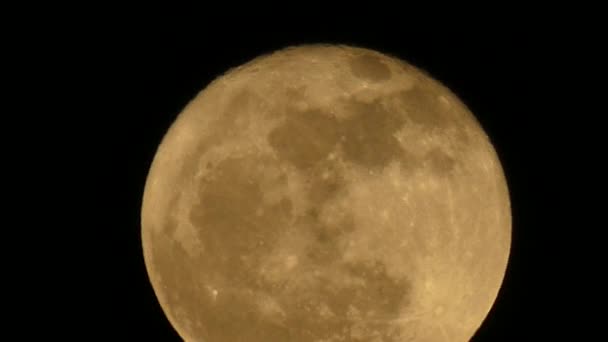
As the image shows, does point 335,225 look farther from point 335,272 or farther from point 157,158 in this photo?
point 157,158

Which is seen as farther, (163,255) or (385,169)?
(163,255)

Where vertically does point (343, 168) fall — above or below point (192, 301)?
above

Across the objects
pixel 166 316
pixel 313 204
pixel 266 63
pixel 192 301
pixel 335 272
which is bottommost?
pixel 166 316

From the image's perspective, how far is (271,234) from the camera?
5273mm

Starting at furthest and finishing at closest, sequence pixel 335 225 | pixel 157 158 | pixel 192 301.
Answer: pixel 157 158
pixel 192 301
pixel 335 225

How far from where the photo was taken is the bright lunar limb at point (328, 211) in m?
5.26

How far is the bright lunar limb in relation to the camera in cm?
526

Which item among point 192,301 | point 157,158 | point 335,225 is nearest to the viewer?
point 335,225

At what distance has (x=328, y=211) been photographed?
5234 mm

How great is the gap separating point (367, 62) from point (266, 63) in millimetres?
642

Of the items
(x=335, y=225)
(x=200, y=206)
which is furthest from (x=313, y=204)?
(x=200, y=206)

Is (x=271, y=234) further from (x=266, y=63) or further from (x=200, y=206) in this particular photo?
(x=266, y=63)

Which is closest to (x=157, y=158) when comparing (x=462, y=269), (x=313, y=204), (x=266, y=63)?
(x=266, y=63)

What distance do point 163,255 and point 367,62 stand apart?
5.63 feet
